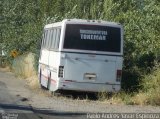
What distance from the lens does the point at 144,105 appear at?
1880 cm

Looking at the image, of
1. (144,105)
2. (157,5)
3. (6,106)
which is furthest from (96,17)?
(6,106)

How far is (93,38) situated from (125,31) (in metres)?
5.22

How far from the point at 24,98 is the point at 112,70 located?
342 centimetres

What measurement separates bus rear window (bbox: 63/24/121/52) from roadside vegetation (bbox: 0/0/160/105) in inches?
71.1

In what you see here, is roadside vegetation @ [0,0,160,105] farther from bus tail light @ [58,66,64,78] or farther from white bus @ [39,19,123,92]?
bus tail light @ [58,66,64,78]

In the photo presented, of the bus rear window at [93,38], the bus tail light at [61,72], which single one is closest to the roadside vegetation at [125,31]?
the bus tail light at [61,72]

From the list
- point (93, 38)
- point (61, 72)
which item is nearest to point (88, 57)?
point (93, 38)

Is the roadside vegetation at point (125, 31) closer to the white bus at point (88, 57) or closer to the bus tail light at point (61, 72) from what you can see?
the white bus at point (88, 57)

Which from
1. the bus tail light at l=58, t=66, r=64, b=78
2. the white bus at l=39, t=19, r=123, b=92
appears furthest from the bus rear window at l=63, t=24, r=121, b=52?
the bus tail light at l=58, t=66, r=64, b=78

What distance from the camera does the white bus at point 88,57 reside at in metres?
20.2

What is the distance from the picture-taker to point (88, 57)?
20.3 meters

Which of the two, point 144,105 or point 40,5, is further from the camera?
point 40,5

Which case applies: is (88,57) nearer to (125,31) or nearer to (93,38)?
(93,38)

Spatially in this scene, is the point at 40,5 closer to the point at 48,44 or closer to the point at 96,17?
the point at 96,17
